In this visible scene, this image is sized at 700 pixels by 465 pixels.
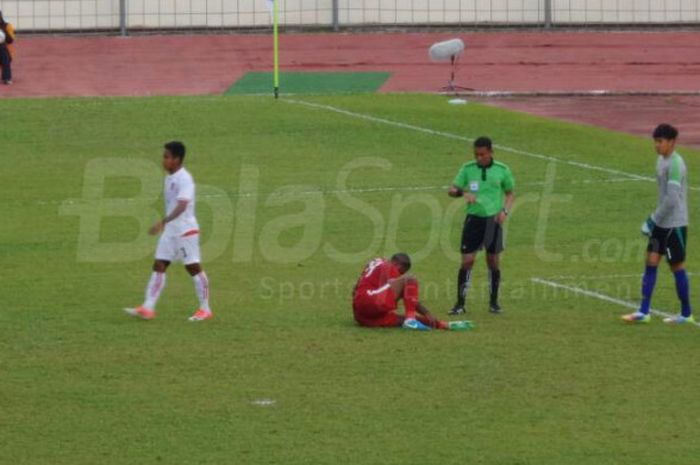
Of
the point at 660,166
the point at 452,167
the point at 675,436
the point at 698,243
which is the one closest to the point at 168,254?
the point at 660,166

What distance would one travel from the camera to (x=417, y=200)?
2883 centimetres

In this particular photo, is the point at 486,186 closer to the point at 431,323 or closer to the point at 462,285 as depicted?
the point at 462,285

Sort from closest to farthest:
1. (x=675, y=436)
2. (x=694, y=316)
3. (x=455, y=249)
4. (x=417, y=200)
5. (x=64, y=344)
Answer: (x=675, y=436) < (x=64, y=344) < (x=694, y=316) < (x=455, y=249) < (x=417, y=200)

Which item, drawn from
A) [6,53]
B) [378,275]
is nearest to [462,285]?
[378,275]

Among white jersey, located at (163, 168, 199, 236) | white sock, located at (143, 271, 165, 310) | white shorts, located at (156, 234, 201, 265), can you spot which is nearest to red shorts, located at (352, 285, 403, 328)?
white shorts, located at (156, 234, 201, 265)

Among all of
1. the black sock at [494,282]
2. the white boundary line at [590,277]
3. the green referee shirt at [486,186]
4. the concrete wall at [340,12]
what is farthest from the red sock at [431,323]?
the concrete wall at [340,12]

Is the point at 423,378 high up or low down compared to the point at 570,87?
down

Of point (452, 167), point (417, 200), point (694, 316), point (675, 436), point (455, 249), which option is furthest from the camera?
point (452, 167)

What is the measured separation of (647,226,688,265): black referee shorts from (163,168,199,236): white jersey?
503cm

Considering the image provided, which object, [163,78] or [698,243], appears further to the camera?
[163,78]

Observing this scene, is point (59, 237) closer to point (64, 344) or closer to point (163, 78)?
point (64, 344)

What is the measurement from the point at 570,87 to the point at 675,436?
3086 cm

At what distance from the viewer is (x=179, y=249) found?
18.7 m

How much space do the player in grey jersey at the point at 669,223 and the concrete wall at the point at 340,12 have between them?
3331cm
